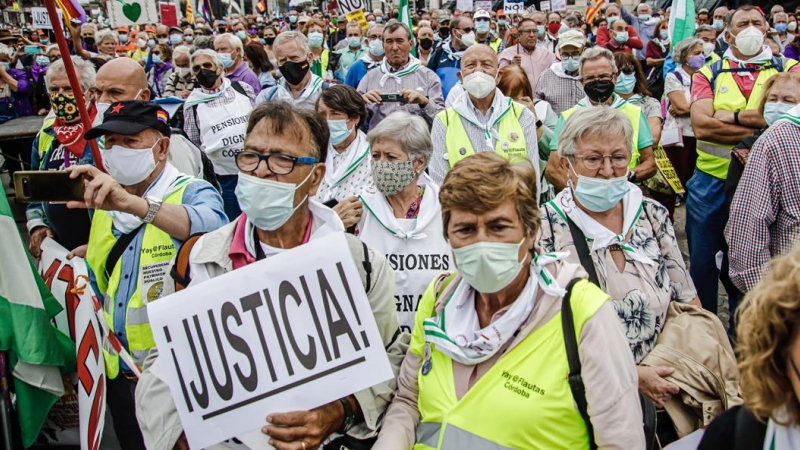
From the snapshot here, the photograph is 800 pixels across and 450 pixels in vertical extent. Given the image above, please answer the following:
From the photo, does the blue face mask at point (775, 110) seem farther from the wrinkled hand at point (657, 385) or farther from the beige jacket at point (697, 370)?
the wrinkled hand at point (657, 385)

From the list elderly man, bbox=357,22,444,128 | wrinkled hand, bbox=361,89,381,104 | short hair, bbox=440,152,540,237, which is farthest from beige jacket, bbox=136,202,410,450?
elderly man, bbox=357,22,444,128

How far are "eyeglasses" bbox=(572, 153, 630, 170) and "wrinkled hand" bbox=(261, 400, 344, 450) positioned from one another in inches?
70.1

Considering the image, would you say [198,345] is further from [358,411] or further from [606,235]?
[606,235]

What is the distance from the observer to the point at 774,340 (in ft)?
5.03

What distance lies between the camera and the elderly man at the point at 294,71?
6609mm

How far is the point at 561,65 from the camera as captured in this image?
706cm

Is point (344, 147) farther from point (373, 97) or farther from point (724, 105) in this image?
point (724, 105)

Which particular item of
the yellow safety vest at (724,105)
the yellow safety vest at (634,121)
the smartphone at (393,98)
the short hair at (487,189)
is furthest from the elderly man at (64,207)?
the yellow safety vest at (724,105)

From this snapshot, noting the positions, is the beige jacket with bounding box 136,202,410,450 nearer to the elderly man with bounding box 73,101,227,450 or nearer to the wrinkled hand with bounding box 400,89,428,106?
the elderly man with bounding box 73,101,227,450

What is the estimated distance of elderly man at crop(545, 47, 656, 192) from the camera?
5.11 metres

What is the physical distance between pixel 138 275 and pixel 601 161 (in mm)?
2187

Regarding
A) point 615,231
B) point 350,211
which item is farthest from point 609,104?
point 350,211

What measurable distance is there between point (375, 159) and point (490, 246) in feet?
5.69

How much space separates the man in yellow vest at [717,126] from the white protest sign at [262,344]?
3.60m
